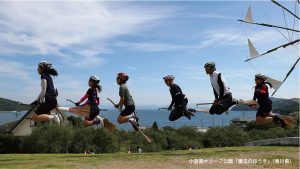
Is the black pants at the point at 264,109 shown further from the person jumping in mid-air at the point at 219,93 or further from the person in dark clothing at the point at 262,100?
the person jumping in mid-air at the point at 219,93

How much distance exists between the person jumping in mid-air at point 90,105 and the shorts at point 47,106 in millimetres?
1239

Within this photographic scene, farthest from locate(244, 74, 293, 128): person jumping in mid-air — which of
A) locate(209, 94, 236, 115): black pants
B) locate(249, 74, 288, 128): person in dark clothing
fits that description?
locate(209, 94, 236, 115): black pants

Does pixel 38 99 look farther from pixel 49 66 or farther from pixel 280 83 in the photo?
Answer: pixel 280 83

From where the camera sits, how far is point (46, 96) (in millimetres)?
15148

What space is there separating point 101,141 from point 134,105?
102 ft

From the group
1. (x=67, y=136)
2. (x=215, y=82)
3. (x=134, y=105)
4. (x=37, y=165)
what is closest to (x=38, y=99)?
(x=37, y=165)

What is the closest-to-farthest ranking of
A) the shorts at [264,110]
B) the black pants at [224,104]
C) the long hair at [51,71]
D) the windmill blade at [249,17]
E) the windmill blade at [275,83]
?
the long hair at [51,71] < the black pants at [224,104] < the windmill blade at [275,83] < the shorts at [264,110] < the windmill blade at [249,17]

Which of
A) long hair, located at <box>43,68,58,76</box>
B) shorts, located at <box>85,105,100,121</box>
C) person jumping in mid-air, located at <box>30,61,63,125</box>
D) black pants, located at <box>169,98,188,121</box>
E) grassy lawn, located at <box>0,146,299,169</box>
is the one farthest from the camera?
black pants, located at <box>169,98,188,121</box>

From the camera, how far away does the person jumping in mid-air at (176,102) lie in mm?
17281

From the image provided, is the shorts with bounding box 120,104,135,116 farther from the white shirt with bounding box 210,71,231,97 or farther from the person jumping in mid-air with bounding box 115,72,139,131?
the white shirt with bounding box 210,71,231,97

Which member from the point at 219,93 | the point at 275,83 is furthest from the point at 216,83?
the point at 275,83

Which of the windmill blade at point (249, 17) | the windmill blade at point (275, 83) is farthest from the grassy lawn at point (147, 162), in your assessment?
the windmill blade at point (249, 17)

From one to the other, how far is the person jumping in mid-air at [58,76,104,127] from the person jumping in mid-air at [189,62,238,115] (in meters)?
4.40

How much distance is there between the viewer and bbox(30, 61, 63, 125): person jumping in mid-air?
15102 millimetres
